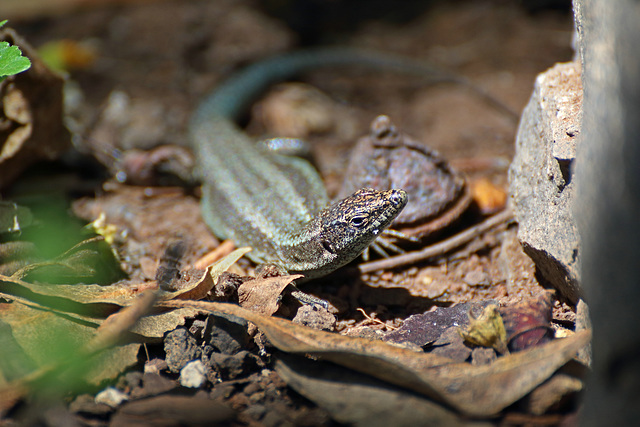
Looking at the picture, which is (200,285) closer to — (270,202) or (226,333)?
(226,333)

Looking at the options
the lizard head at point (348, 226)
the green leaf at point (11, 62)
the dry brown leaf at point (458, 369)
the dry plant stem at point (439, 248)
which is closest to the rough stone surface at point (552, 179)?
the dry plant stem at point (439, 248)

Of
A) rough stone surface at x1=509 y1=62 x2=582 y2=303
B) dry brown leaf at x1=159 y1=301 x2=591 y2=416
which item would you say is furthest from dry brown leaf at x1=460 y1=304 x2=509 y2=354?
rough stone surface at x1=509 y1=62 x2=582 y2=303

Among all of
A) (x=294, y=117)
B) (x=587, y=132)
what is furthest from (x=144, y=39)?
(x=587, y=132)

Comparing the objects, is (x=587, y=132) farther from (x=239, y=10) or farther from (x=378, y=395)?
(x=239, y=10)

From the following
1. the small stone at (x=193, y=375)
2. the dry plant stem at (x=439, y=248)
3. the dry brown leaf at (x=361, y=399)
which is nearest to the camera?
the dry brown leaf at (x=361, y=399)

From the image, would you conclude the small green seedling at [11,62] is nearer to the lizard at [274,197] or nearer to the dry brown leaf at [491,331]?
the lizard at [274,197]

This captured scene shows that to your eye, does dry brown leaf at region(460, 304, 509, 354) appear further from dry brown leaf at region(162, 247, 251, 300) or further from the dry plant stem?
dry brown leaf at region(162, 247, 251, 300)
